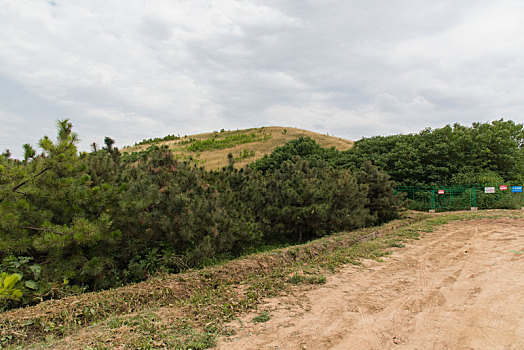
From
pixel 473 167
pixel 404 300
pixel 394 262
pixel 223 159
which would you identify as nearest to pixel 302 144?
pixel 223 159

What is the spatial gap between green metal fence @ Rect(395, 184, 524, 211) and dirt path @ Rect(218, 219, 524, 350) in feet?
45.7

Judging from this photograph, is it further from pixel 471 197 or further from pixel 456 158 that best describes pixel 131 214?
pixel 456 158

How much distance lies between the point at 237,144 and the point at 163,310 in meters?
38.7

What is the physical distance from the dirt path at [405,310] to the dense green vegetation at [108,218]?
2496 millimetres

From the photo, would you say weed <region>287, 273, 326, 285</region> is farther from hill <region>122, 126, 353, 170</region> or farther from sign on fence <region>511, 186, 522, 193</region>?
hill <region>122, 126, 353, 170</region>

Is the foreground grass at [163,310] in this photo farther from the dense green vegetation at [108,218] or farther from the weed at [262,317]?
the dense green vegetation at [108,218]

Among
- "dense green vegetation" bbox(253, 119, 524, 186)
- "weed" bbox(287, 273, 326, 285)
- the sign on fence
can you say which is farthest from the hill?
"weed" bbox(287, 273, 326, 285)

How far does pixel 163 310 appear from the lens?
408 centimetres

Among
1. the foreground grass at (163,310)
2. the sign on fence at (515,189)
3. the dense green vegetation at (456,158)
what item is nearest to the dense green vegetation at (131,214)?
the foreground grass at (163,310)

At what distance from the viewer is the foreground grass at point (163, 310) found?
3.23 m

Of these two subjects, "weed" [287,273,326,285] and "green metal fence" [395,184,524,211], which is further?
"green metal fence" [395,184,524,211]

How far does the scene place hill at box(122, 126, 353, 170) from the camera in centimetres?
3624

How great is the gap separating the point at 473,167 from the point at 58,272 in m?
26.5

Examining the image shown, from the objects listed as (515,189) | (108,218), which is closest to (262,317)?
(108,218)
